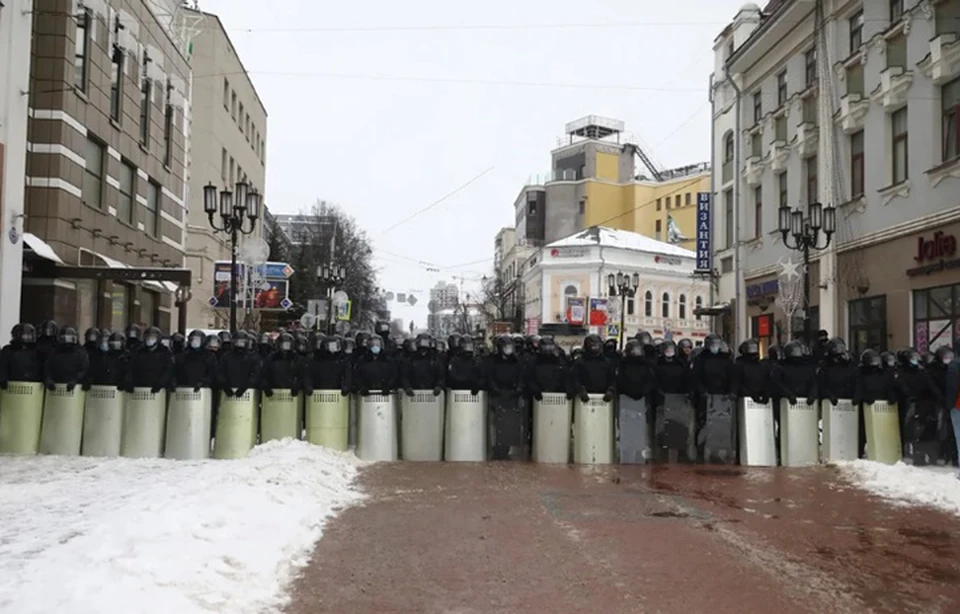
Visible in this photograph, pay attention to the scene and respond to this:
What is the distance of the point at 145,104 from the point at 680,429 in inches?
869

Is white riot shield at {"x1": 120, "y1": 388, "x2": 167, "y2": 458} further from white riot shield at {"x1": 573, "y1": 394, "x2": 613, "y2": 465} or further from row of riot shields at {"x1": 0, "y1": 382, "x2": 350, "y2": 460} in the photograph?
white riot shield at {"x1": 573, "y1": 394, "x2": 613, "y2": 465}

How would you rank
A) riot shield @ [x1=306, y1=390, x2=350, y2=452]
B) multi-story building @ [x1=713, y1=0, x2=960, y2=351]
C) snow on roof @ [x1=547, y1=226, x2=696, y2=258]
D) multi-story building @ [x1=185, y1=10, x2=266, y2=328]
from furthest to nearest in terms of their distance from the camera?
snow on roof @ [x1=547, y1=226, x2=696, y2=258] → multi-story building @ [x1=185, y1=10, x2=266, y2=328] → multi-story building @ [x1=713, y1=0, x2=960, y2=351] → riot shield @ [x1=306, y1=390, x2=350, y2=452]

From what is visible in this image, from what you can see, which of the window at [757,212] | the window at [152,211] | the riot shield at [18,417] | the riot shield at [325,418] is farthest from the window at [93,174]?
the window at [757,212]

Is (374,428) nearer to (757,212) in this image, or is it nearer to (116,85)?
(116,85)

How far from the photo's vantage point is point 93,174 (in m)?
23.8

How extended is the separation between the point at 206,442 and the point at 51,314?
11.4m

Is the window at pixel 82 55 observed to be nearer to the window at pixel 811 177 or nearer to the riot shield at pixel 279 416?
the riot shield at pixel 279 416

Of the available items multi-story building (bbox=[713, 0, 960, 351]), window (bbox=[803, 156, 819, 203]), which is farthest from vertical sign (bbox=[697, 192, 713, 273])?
window (bbox=[803, 156, 819, 203])

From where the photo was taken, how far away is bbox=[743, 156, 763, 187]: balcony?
108 feet

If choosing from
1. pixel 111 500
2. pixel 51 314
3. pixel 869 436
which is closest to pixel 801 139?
pixel 869 436

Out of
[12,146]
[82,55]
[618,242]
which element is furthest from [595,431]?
[618,242]

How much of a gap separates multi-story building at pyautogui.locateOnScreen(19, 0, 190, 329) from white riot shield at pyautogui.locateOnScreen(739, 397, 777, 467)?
49.5ft

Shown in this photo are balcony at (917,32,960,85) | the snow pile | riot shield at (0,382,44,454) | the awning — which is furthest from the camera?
balcony at (917,32,960,85)

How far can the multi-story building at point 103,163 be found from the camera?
21094 millimetres
